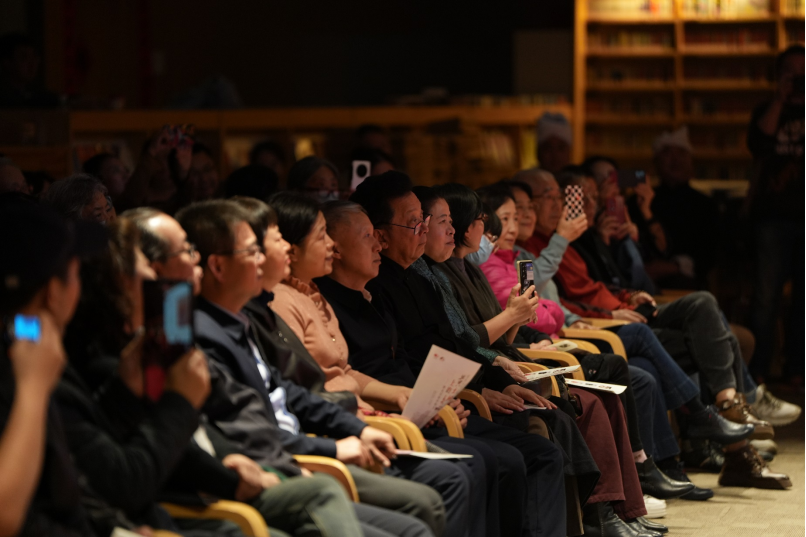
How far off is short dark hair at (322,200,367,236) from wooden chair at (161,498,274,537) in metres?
1.20

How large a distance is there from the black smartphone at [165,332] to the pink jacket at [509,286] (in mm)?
2352

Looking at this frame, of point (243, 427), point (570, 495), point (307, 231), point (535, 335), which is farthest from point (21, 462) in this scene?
point (535, 335)

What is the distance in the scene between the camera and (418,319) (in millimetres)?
3500

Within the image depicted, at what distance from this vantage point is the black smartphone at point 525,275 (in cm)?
368

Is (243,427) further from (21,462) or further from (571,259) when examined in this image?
(571,259)

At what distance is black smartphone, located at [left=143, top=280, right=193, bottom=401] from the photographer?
1985 millimetres

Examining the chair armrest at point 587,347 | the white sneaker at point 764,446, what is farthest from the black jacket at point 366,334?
the white sneaker at point 764,446

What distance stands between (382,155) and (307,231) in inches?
97.7

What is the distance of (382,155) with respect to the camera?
17.7 ft

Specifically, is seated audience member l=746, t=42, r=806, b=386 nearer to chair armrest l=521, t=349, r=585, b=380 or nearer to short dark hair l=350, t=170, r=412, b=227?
chair armrest l=521, t=349, r=585, b=380

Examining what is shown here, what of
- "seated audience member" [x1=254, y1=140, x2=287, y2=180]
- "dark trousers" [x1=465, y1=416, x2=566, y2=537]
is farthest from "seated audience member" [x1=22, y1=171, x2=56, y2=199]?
"dark trousers" [x1=465, y1=416, x2=566, y2=537]

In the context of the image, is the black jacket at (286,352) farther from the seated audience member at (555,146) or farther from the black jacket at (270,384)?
the seated audience member at (555,146)

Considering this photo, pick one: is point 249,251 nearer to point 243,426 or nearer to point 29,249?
point 243,426

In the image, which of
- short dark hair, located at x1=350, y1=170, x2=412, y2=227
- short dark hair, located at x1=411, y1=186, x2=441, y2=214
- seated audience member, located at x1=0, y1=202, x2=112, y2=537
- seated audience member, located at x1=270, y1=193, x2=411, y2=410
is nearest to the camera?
seated audience member, located at x1=0, y1=202, x2=112, y2=537
